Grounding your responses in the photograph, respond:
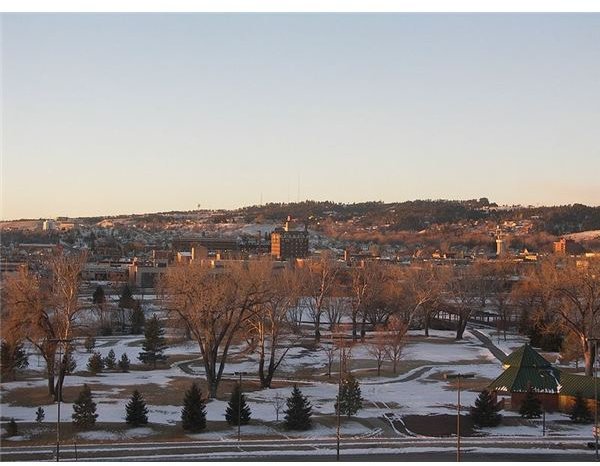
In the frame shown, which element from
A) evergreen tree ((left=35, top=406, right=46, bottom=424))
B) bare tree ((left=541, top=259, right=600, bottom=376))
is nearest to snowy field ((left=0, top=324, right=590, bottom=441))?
evergreen tree ((left=35, top=406, right=46, bottom=424))

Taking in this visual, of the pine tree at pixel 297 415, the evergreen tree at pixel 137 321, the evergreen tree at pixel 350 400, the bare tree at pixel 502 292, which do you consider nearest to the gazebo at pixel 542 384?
the evergreen tree at pixel 350 400

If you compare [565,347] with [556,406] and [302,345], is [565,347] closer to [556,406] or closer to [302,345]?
[556,406]

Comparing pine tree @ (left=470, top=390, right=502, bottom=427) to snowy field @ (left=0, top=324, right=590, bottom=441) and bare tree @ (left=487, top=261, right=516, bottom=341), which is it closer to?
snowy field @ (left=0, top=324, right=590, bottom=441)

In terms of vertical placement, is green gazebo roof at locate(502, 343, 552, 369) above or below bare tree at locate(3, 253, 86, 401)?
below

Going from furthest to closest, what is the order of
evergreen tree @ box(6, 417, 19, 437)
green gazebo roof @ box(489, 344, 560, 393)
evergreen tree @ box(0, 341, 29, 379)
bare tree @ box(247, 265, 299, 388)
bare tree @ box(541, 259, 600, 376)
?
bare tree @ box(541, 259, 600, 376) < bare tree @ box(247, 265, 299, 388) < evergreen tree @ box(0, 341, 29, 379) < green gazebo roof @ box(489, 344, 560, 393) < evergreen tree @ box(6, 417, 19, 437)

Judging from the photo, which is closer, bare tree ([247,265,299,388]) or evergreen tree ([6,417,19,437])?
evergreen tree ([6,417,19,437])

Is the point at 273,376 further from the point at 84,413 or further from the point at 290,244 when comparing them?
the point at 290,244

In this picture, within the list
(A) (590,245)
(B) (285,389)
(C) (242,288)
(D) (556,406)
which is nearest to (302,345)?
(C) (242,288)
